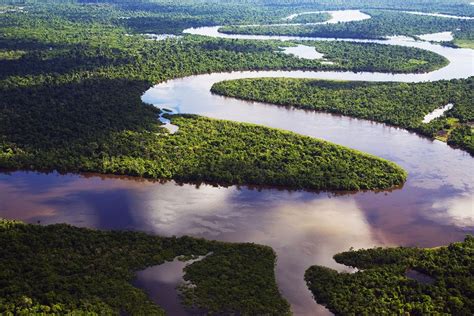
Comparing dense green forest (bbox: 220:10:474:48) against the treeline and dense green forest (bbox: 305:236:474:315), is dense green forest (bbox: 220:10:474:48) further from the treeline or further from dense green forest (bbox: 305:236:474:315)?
dense green forest (bbox: 305:236:474:315)

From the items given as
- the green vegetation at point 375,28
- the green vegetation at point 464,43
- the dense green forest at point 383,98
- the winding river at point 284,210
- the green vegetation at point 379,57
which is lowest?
the winding river at point 284,210

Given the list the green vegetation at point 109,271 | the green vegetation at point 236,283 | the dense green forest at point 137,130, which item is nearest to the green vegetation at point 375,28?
the dense green forest at point 137,130

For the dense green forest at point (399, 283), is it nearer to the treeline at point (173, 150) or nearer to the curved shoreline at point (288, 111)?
the curved shoreline at point (288, 111)

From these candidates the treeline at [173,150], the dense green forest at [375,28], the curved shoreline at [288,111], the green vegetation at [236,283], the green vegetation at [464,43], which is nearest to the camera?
the green vegetation at [236,283]

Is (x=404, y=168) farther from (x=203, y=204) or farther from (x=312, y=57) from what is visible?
(x=312, y=57)

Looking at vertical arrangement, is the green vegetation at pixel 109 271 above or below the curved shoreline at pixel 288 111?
below

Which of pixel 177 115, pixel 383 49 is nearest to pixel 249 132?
pixel 177 115
